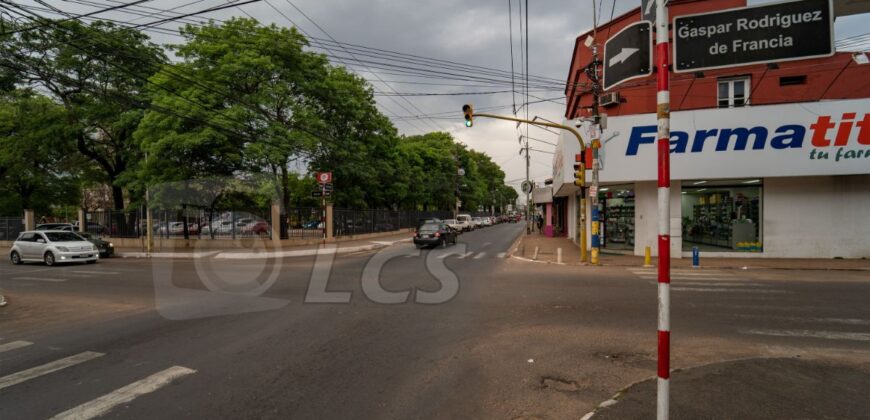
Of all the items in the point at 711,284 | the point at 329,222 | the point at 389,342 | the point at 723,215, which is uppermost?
the point at 723,215

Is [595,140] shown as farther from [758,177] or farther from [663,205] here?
[663,205]

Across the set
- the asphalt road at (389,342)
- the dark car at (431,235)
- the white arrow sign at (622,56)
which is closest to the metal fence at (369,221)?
the dark car at (431,235)

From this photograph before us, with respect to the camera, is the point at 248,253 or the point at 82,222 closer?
the point at 248,253

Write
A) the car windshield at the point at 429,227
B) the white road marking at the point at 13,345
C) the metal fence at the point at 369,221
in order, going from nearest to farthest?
the white road marking at the point at 13,345 → the car windshield at the point at 429,227 → the metal fence at the point at 369,221

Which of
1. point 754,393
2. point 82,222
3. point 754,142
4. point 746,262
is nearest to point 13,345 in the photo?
point 754,393

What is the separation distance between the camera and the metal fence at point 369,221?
31.9m

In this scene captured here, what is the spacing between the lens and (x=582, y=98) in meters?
24.8

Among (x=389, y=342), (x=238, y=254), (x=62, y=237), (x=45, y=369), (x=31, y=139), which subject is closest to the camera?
(x=45, y=369)

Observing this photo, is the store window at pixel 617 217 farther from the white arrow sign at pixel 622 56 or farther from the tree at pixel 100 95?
the tree at pixel 100 95

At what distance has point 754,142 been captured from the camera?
55.9 feet

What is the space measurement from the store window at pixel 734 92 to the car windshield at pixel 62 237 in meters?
29.5

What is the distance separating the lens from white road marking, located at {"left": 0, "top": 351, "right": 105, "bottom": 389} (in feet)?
17.1

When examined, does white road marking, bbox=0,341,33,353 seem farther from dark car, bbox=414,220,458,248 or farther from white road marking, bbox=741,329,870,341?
dark car, bbox=414,220,458,248

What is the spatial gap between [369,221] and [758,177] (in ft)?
86.7
